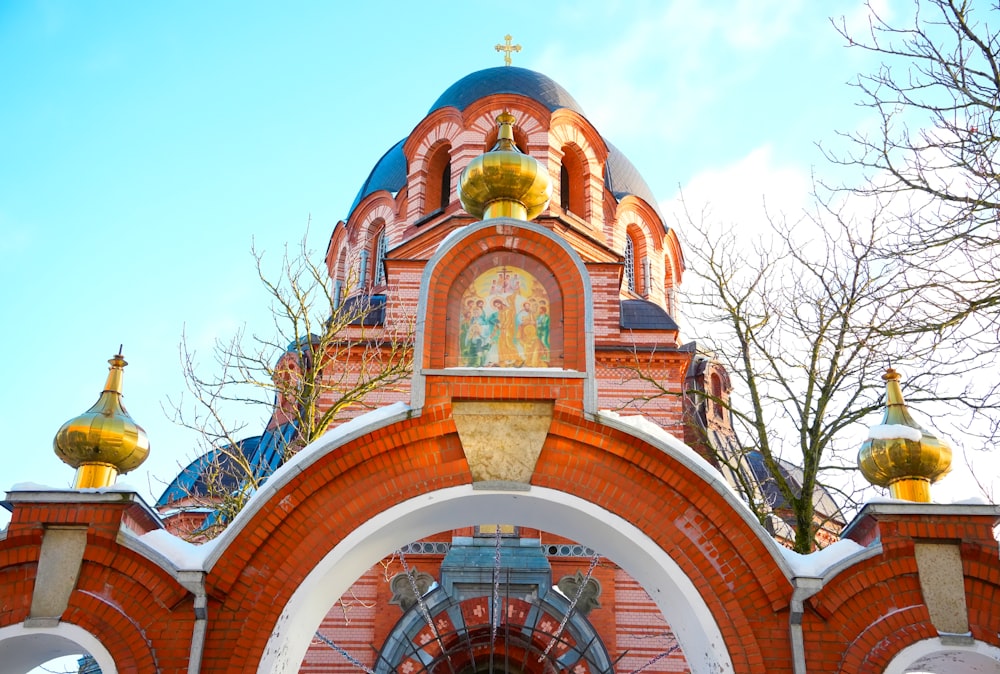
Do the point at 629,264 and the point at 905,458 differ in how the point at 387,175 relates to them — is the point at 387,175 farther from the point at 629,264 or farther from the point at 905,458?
the point at 905,458

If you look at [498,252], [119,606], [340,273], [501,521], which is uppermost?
[340,273]

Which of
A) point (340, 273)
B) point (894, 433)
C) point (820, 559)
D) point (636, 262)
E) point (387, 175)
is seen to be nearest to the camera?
point (820, 559)

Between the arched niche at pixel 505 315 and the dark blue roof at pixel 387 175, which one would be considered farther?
the dark blue roof at pixel 387 175

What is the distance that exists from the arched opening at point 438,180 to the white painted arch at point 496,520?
37.5 feet

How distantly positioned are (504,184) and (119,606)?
426 centimetres

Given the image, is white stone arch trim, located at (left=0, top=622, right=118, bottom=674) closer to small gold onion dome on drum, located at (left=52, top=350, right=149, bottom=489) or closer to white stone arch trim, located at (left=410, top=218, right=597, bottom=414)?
small gold onion dome on drum, located at (left=52, top=350, right=149, bottom=489)

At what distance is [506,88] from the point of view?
59.4 ft

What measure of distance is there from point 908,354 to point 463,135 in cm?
1101

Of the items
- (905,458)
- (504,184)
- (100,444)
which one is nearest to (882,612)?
(905,458)

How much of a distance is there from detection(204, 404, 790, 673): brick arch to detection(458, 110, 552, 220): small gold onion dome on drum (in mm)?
1880

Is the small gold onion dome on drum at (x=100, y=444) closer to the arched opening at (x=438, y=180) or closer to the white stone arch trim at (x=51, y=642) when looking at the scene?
the white stone arch trim at (x=51, y=642)

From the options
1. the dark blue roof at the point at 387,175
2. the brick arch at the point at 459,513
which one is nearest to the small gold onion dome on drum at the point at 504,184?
the brick arch at the point at 459,513

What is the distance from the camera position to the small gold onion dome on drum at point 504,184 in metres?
7.57

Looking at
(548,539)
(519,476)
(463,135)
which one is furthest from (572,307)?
(463,135)
